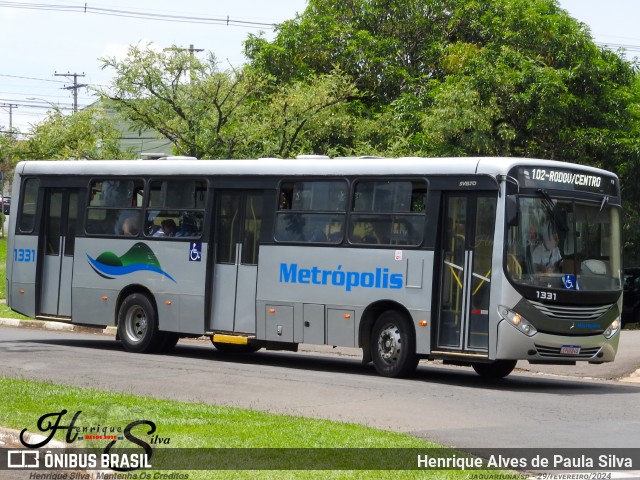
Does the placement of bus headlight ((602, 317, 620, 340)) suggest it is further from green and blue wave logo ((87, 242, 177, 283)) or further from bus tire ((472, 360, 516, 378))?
green and blue wave logo ((87, 242, 177, 283))

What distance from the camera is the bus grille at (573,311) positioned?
52.2ft

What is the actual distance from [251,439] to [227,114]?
834 inches

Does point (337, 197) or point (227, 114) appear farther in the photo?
point (227, 114)

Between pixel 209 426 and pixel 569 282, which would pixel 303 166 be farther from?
Answer: pixel 209 426

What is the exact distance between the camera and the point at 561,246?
16156mm

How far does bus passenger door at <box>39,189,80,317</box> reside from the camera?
21.3 m

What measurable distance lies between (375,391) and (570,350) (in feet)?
9.72

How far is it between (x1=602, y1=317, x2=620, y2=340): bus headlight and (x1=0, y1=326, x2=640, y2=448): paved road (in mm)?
818

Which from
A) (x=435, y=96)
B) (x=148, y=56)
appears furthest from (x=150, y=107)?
(x=435, y=96)

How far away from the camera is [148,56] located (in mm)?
30312

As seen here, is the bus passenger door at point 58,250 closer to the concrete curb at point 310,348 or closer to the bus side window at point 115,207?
the bus side window at point 115,207

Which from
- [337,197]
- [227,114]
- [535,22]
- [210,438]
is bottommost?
[210,438]

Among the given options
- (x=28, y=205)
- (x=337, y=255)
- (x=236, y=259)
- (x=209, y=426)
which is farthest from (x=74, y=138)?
(x=209, y=426)

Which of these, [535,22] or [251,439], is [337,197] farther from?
[535,22]
